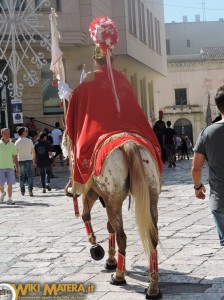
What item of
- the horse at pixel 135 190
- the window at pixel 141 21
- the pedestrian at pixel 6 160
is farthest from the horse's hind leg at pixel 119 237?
the window at pixel 141 21

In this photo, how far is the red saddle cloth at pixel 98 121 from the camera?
259 inches

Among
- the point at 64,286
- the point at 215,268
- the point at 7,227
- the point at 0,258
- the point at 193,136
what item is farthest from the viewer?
the point at 193,136

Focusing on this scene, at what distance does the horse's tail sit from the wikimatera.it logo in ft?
2.37

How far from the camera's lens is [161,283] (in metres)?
6.48

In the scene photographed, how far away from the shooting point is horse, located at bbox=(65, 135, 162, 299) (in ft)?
20.0

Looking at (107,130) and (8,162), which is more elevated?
(107,130)

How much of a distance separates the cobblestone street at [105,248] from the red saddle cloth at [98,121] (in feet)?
3.35

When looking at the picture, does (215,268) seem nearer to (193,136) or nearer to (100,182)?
(100,182)

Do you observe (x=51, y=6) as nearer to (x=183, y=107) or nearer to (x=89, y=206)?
(x=89, y=206)

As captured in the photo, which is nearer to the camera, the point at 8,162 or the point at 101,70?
the point at 101,70

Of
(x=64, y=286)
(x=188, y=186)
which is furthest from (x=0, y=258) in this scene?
(x=188, y=186)

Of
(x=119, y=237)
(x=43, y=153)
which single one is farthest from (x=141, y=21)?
(x=119, y=237)

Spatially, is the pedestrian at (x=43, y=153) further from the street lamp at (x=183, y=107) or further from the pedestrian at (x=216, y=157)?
the street lamp at (x=183, y=107)

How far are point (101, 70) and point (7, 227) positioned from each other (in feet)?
14.9
